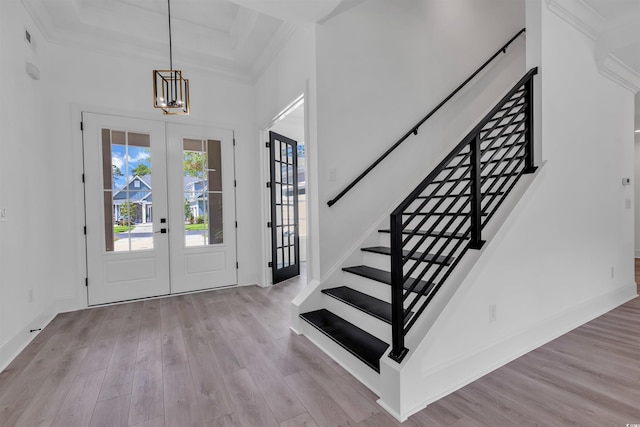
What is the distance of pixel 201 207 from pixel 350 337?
291cm

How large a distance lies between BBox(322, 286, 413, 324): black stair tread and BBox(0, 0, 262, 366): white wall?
2.01m

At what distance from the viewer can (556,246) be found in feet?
8.46

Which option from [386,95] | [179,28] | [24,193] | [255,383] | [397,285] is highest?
[179,28]

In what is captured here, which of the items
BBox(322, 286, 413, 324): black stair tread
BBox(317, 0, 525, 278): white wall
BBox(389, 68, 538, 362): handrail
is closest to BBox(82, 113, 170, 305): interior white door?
BBox(317, 0, 525, 278): white wall

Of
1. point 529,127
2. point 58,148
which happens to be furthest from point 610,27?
point 58,148

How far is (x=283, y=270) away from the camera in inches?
184

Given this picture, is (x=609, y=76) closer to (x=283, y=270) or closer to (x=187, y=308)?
(x=283, y=270)

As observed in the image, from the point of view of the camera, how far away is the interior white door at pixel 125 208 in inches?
142

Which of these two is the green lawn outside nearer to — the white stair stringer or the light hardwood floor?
the light hardwood floor

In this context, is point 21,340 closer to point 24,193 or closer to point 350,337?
point 24,193

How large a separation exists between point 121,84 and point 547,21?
4552 mm

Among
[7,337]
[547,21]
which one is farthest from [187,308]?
[547,21]

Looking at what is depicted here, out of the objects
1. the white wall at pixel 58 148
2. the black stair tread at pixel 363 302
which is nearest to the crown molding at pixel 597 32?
the black stair tread at pixel 363 302

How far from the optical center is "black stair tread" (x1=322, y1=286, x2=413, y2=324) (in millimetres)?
2202
